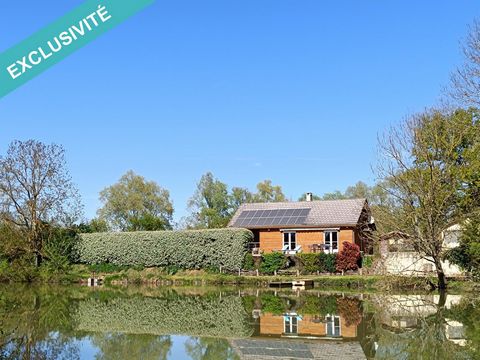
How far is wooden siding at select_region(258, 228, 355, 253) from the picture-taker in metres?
37.1

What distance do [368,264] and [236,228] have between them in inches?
341

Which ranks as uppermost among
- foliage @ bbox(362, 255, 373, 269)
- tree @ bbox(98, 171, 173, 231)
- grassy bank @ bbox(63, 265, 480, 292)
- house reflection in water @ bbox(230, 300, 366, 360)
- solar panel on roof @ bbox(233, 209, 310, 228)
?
tree @ bbox(98, 171, 173, 231)

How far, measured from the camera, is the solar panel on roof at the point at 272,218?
127 feet

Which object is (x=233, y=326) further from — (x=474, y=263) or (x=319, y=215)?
(x=319, y=215)

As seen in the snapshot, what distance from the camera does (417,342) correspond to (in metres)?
13.0

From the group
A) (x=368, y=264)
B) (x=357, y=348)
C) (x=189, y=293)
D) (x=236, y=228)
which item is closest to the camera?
(x=357, y=348)

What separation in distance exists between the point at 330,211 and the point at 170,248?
1103cm

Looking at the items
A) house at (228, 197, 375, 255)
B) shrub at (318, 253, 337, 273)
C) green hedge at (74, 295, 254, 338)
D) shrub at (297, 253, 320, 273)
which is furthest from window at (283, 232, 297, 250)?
green hedge at (74, 295, 254, 338)

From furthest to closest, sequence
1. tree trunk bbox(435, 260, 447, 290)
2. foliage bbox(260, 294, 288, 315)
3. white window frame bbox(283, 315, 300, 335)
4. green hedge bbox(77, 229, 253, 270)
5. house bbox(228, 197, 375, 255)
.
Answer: house bbox(228, 197, 375, 255) < green hedge bbox(77, 229, 253, 270) < tree trunk bbox(435, 260, 447, 290) < foliage bbox(260, 294, 288, 315) < white window frame bbox(283, 315, 300, 335)

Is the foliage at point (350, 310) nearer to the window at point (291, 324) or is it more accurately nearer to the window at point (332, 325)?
the window at point (332, 325)

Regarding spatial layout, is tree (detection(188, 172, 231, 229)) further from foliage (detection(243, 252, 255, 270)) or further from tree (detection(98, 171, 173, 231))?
foliage (detection(243, 252, 255, 270))

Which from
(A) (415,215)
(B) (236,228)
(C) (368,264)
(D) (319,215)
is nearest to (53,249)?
(B) (236,228)

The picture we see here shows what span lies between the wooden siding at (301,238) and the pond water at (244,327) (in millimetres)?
11441

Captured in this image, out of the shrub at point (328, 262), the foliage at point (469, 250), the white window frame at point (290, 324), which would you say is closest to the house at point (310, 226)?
the shrub at point (328, 262)
